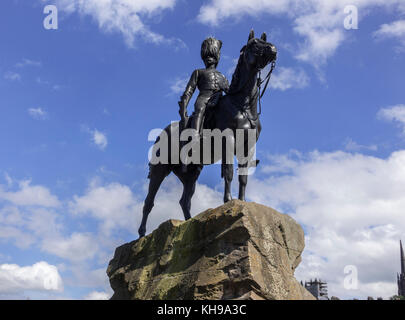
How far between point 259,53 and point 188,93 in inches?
83.4

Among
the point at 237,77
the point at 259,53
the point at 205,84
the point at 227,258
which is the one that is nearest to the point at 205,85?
the point at 205,84

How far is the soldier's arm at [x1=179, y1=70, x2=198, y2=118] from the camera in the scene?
10672 millimetres

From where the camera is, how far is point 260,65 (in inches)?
374

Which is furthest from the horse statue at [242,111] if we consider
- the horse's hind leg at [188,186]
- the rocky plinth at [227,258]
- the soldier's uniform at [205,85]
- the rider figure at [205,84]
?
the rocky plinth at [227,258]

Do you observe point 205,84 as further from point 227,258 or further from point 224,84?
point 227,258

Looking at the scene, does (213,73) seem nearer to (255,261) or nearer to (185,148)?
(185,148)

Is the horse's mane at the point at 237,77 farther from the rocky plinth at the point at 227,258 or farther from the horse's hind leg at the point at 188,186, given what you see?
the rocky plinth at the point at 227,258

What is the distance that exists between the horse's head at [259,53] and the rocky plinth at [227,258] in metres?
2.81

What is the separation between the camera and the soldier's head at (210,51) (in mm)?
11422
